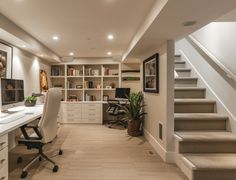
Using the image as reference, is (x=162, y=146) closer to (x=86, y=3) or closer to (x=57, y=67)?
(x=86, y=3)

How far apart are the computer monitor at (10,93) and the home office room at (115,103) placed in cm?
1

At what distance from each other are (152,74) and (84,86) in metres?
3.10

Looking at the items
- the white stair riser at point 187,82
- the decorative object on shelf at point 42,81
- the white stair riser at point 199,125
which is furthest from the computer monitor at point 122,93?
the white stair riser at point 199,125

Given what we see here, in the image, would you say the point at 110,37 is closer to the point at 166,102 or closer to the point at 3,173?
the point at 166,102

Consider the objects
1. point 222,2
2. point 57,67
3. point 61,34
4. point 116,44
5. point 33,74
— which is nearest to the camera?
point 222,2

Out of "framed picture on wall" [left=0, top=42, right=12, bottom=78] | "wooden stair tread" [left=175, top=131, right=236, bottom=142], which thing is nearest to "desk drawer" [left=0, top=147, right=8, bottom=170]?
"framed picture on wall" [left=0, top=42, right=12, bottom=78]

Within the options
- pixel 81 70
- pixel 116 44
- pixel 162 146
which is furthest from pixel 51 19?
pixel 81 70

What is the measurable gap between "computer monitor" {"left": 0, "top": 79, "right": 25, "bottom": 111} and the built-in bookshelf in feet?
9.95

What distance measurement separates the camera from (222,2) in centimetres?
158

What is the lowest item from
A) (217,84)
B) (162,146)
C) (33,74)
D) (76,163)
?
(76,163)

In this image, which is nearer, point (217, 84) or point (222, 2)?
point (222, 2)

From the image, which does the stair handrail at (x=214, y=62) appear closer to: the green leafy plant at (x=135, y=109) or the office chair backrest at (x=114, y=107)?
the green leafy plant at (x=135, y=109)

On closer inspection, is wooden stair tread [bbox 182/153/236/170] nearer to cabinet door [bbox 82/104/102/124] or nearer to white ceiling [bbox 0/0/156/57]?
white ceiling [bbox 0/0/156/57]

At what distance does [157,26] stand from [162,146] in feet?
6.31
